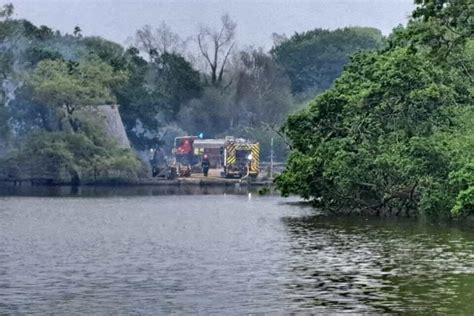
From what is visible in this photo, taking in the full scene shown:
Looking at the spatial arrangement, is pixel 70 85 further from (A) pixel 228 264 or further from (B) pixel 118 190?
(A) pixel 228 264

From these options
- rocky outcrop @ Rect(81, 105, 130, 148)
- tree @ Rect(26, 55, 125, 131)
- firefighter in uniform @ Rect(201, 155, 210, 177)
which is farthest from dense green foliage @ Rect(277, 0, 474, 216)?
firefighter in uniform @ Rect(201, 155, 210, 177)

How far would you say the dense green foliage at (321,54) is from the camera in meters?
142

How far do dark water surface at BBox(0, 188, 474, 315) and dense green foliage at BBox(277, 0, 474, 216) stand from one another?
1.97 meters

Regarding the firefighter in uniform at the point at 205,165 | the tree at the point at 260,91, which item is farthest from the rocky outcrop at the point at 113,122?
the tree at the point at 260,91

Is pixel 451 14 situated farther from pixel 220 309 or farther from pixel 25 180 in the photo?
pixel 25 180

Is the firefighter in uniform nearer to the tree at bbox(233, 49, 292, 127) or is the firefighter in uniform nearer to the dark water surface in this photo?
the tree at bbox(233, 49, 292, 127)

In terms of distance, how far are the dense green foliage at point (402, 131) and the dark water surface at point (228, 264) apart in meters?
1.97

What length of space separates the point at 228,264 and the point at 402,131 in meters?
22.7

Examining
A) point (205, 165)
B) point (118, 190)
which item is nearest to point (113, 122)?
point (205, 165)

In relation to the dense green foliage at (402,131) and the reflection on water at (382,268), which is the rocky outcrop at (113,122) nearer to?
the dense green foliage at (402,131)

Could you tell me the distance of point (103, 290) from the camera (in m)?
26.6

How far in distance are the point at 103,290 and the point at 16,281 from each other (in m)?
2.73

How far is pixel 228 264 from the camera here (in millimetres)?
32219

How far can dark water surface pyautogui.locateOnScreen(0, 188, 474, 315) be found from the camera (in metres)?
24.8
